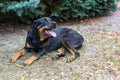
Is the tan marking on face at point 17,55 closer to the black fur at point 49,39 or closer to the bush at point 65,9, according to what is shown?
the black fur at point 49,39

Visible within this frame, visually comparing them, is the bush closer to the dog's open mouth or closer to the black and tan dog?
the black and tan dog

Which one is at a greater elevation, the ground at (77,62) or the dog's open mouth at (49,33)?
the dog's open mouth at (49,33)

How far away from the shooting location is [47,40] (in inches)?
205

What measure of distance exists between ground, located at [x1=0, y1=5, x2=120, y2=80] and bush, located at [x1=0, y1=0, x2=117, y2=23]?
58 cm

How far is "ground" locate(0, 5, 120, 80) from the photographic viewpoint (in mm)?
4512

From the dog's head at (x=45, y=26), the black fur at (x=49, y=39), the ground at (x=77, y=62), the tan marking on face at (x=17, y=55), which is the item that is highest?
the dog's head at (x=45, y=26)

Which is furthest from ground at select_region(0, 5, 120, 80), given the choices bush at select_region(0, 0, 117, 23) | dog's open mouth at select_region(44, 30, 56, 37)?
bush at select_region(0, 0, 117, 23)

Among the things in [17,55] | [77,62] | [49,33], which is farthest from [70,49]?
[17,55]

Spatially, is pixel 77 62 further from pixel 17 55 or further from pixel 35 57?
pixel 17 55

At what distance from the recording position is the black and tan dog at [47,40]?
16.3 feet

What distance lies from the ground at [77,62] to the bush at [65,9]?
0.58m

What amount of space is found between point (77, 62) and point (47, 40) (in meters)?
0.74

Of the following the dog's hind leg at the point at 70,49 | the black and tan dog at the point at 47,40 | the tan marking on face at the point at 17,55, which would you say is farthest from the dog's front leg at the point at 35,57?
the dog's hind leg at the point at 70,49

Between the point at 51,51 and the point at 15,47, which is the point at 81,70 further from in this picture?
the point at 15,47
